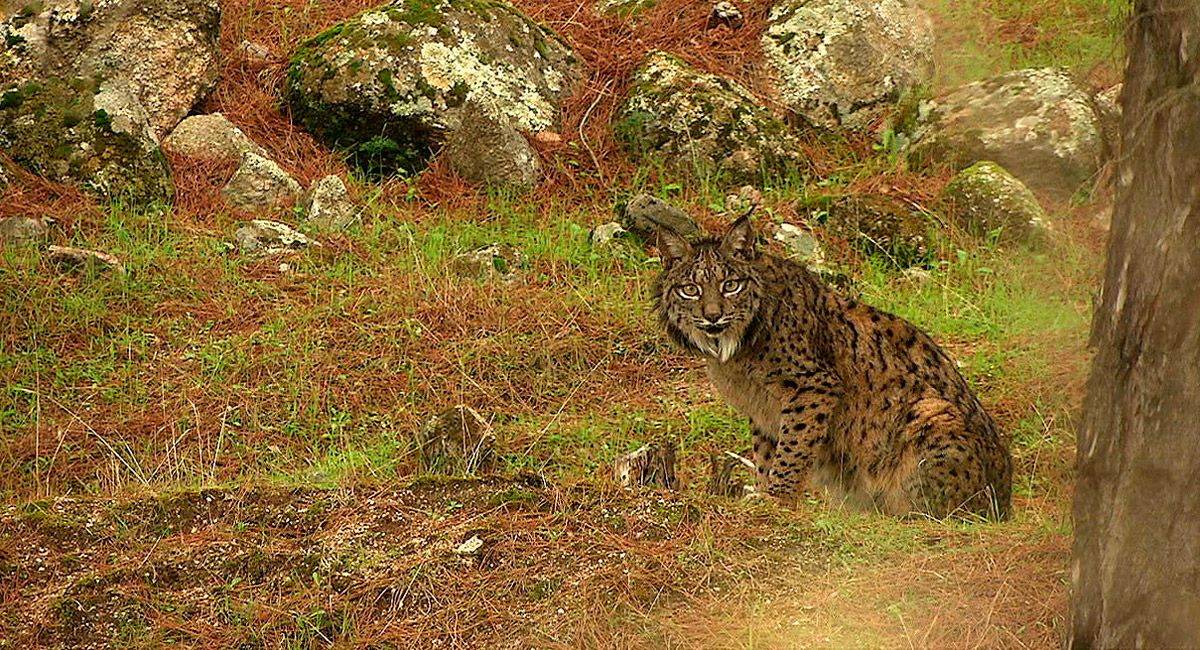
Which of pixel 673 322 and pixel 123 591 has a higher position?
pixel 673 322

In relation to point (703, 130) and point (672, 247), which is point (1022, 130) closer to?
point (703, 130)

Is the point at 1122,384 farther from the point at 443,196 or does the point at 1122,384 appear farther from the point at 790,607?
the point at 443,196

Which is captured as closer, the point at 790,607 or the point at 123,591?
the point at 790,607

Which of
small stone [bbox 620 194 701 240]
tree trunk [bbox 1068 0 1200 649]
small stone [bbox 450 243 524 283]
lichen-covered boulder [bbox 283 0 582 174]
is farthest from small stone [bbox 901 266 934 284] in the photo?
tree trunk [bbox 1068 0 1200 649]

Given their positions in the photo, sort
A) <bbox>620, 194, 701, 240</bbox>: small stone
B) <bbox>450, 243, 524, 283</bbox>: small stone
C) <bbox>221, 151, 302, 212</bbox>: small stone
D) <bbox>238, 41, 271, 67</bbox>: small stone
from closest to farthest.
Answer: <bbox>450, 243, 524, 283</bbox>: small stone → <bbox>620, 194, 701, 240</bbox>: small stone → <bbox>221, 151, 302, 212</bbox>: small stone → <bbox>238, 41, 271, 67</bbox>: small stone

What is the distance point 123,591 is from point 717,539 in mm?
2006

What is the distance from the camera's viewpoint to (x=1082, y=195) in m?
9.39

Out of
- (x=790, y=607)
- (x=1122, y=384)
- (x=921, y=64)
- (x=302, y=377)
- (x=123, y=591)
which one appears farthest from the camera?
(x=921, y=64)

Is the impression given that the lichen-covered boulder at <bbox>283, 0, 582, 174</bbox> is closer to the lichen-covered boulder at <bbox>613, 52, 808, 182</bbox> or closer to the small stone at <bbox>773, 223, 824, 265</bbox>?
the lichen-covered boulder at <bbox>613, 52, 808, 182</bbox>

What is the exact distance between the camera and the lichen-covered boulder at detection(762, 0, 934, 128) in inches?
433

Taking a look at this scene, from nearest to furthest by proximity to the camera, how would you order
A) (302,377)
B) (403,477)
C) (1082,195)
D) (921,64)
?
(403,477) < (302,377) < (1082,195) < (921,64)

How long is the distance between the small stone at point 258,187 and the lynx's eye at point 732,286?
146 inches

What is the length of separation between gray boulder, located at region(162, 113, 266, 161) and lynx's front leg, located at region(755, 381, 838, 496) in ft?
15.2

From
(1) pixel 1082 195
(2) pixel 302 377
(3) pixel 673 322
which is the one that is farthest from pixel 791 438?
(1) pixel 1082 195
